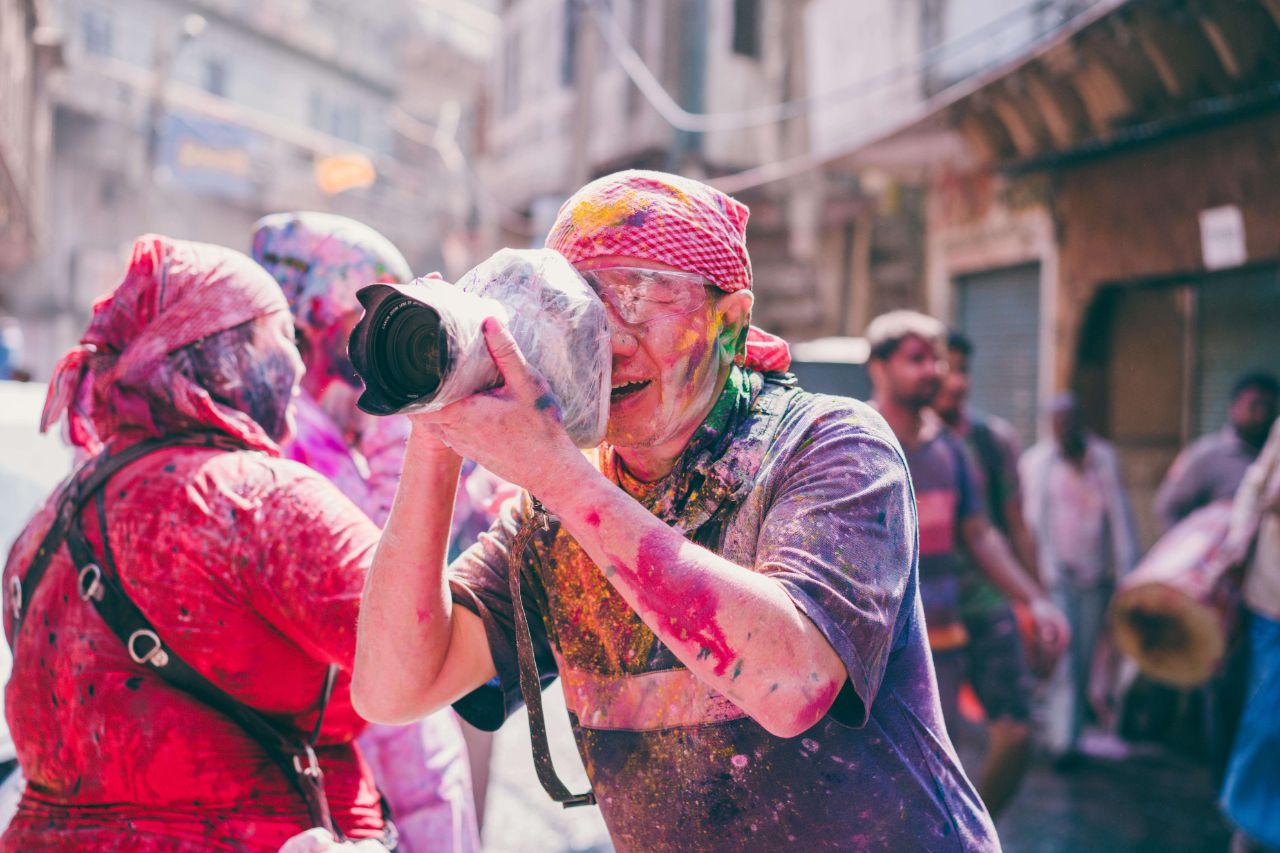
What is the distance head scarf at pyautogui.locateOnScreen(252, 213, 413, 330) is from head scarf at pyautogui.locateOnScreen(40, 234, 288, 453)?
38.4 inches

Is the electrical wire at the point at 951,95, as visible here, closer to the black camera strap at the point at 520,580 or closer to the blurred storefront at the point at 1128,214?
the blurred storefront at the point at 1128,214

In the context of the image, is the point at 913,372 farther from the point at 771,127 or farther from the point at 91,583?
the point at 771,127

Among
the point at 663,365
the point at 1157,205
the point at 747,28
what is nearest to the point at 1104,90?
the point at 1157,205

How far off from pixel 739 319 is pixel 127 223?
2493 cm

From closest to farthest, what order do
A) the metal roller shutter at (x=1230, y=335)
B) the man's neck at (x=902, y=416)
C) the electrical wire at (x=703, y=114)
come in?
the man's neck at (x=902, y=416), the metal roller shutter at (x=1230, y=335), the electrical wire at (x=703, y=114)

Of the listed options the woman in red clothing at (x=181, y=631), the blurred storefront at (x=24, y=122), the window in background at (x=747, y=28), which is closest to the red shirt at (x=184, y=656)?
the woman in red clothing at (x=181, y=631)

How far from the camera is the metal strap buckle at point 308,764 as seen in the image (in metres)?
1.80

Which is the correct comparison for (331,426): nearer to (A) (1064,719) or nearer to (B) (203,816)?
(B) (203,816)

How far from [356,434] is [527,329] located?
6.47ft

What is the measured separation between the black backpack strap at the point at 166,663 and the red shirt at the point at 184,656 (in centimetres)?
1

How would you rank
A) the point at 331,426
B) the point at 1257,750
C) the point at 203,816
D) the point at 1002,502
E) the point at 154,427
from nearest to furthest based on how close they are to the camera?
the point at 203,816 → the point at 154,427 → the point at 331,426 → the point at 1257,750 → the point at 1002,502

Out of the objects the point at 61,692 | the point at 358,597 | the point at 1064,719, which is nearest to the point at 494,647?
the point at 358,597

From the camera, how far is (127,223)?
23.6m

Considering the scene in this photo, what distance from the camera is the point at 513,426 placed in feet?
3.94
